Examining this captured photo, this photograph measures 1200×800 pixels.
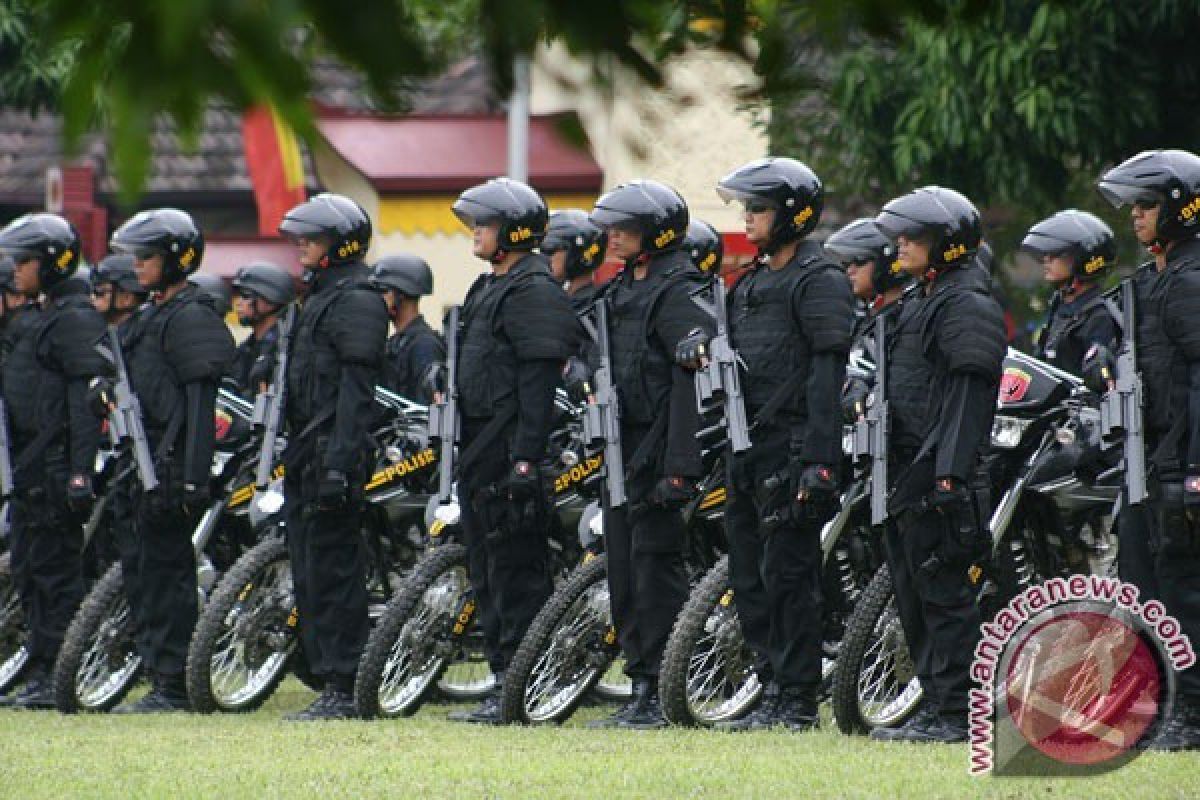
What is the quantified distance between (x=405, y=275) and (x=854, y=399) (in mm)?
5031

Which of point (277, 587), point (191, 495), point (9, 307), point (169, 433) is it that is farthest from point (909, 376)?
point (9, 307)

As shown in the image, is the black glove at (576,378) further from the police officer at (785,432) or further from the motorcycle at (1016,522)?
the motorcycle at (1016,522)

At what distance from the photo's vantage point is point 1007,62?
17859mm

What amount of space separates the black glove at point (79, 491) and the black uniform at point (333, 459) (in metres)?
1.46

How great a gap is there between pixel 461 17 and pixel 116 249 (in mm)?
8086

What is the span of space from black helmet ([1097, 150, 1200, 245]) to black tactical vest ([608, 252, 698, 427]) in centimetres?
220

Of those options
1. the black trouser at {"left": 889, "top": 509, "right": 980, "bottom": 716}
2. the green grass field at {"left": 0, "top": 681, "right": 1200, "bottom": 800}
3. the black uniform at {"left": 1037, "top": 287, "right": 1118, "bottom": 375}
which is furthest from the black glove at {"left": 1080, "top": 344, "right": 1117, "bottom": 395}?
the black uniform at {"left": 1037, "top": 287, "right": 1118, "bottom": 375}

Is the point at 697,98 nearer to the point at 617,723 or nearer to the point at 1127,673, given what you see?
the point at 1127,673

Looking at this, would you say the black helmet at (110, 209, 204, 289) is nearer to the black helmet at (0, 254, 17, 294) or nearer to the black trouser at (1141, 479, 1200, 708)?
the black helmet at (0, 254, 17, 294)

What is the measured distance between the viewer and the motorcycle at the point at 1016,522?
10.4m

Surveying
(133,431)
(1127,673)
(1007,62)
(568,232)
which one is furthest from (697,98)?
(1007,62)

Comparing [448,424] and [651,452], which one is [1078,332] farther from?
[448,424]

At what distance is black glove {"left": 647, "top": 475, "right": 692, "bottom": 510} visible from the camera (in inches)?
432

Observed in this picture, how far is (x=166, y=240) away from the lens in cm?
1280
